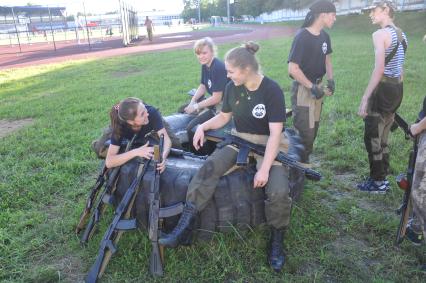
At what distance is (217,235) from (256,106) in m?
1.15

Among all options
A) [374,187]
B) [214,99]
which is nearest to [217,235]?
[214,99]

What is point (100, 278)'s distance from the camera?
3.00 m

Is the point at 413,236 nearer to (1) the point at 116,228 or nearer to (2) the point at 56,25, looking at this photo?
(1) the point at 116,228

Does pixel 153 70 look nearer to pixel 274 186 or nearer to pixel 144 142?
pixel 144 142

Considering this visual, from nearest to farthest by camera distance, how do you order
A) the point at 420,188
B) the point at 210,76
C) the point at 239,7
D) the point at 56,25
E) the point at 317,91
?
the point at 420,188 → the point at 317,91 → the point at 210,76 → the point at 56,25 → the point at 239,7

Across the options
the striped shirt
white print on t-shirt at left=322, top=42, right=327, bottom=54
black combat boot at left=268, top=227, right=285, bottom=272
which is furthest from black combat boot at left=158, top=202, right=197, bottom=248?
the striped shirt

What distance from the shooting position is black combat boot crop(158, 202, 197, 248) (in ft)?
9.63

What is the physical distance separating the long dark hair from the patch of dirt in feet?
14.2

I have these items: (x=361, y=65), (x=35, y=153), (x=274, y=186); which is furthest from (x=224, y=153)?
(x=361, y=65)

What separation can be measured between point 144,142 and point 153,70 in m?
9.87

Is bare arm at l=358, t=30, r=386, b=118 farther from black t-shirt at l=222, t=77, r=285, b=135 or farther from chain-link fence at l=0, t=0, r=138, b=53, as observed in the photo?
chain-link fence at l=0, t=0, r=138, b=53

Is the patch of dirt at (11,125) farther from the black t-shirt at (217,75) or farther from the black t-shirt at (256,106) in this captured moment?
the black t-shirt at (256,106)

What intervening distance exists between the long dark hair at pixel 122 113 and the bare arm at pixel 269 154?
117 centimetres

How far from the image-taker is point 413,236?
10.0 ft
